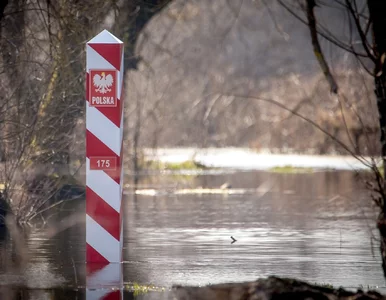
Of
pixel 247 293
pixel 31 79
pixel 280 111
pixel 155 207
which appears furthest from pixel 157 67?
pixel 247 293

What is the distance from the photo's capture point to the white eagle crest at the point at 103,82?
35.2 feet

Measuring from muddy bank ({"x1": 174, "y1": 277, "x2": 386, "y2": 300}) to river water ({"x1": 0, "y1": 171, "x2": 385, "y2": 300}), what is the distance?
100cm

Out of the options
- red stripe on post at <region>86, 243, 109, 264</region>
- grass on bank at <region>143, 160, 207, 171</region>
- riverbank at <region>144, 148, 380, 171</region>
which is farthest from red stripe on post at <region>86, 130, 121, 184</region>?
grass on bank at <region>143, 160, 207, 171</region>

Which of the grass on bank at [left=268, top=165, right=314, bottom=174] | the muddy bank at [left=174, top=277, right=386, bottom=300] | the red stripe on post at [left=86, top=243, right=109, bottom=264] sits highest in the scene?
the grass on bank at [left=268, top=165, right=314, bottom=174]

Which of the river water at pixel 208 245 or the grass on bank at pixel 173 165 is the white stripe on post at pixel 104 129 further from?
the grass on bank at pixel 173 165

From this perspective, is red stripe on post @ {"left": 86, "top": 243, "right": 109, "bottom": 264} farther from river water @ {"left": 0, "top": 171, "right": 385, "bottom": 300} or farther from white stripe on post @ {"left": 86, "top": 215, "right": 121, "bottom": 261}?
river water @ {"left": 0, "top": 171, "right": 385, "bottom": 300}

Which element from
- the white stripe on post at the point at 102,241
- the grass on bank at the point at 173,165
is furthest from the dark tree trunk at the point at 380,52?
the grass on bank at the point at 173,165

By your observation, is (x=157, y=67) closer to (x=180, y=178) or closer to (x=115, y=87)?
(x=180, y=178)

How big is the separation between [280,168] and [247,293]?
2635 cm

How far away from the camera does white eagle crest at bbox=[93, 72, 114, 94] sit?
1073 centimetres

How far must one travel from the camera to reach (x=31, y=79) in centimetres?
1543

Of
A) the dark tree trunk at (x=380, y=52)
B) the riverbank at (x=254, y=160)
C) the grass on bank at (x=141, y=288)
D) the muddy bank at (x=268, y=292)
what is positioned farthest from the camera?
the riverbank at (x=254, y=160)

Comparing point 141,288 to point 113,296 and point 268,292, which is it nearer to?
point 113,296

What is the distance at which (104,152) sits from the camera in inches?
421
